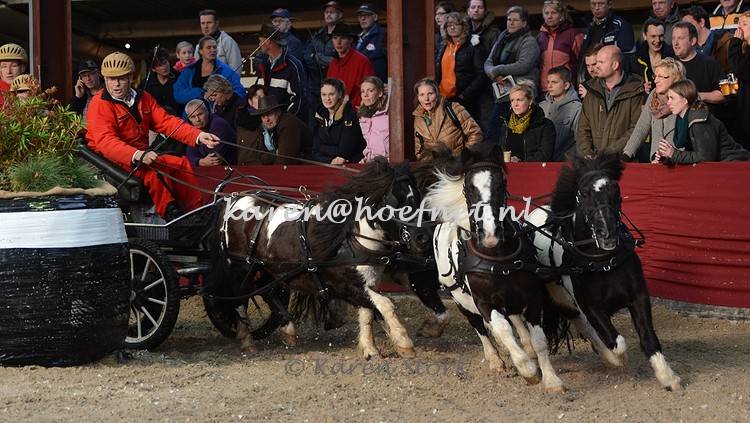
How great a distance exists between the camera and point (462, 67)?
36.3 feet

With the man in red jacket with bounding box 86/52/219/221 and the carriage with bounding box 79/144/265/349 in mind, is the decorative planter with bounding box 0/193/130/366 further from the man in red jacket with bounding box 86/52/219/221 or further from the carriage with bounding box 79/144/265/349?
the man in red jacket with bounding box 86/52/219/221

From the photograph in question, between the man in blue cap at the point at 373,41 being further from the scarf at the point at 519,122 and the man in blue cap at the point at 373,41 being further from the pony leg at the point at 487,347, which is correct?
the pony leg at the point at 487,347

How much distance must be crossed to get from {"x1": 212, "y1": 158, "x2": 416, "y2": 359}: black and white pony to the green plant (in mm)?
1444

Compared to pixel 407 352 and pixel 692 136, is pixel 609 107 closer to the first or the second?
pixel 692 136

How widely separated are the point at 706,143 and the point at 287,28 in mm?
5463

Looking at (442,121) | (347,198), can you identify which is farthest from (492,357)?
(442,121)

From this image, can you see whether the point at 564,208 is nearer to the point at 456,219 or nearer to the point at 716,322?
the point at 456,219

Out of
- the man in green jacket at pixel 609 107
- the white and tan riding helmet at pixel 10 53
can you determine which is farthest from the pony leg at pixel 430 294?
the white and tan riding helmet at pixel 10 53

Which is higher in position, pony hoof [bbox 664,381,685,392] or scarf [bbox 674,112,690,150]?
scarf [bbox 674,112,690,150]

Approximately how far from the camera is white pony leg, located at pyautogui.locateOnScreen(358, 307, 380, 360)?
25.1 feet

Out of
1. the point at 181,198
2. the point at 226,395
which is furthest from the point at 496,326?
the point at 181,198

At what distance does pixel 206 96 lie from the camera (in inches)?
450

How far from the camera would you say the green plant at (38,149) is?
708 centimetres

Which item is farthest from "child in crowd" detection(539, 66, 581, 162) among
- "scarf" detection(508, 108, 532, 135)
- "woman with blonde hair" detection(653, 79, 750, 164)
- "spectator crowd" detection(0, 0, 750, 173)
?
"woman with blonde hair" detection(653, 79, 750, 164)
